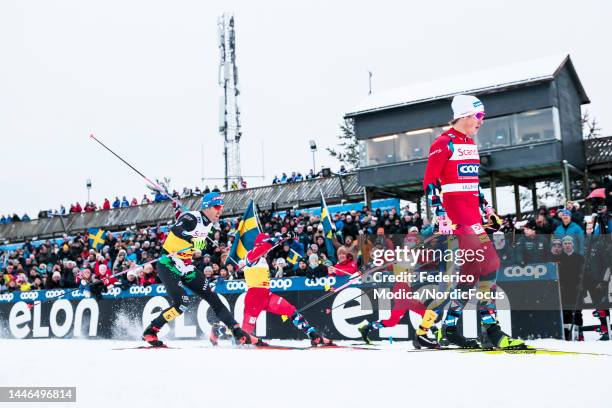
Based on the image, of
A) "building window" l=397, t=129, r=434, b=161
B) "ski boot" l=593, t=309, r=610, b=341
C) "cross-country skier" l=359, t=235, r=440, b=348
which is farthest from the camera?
"building window" l=397, t=129, r=434, b=161

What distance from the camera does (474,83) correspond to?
2819 centimetres

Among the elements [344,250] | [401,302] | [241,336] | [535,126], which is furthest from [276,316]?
[535,126]

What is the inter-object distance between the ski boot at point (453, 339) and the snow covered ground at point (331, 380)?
0.76 m

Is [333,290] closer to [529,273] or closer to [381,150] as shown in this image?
[529,273]

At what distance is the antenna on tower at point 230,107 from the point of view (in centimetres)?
5322

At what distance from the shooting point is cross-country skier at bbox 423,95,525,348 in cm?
659

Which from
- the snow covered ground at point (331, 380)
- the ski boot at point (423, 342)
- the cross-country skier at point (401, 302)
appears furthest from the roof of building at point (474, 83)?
the snow covered ground at point (331, 380)

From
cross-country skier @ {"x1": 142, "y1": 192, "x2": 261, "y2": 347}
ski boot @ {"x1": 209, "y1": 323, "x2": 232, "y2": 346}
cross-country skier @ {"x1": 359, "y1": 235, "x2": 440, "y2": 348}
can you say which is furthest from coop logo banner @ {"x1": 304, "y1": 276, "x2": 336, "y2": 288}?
cross-country skier @ {"x1": 142, "y1": 192, "x2": 261, "y2": 347}

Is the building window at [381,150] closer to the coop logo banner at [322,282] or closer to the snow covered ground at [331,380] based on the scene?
the coop logo banner at [322,282]

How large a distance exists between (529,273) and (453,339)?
338cm

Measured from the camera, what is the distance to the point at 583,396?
13.0 ft

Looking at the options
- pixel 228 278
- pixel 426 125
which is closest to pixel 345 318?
pixel 228 278

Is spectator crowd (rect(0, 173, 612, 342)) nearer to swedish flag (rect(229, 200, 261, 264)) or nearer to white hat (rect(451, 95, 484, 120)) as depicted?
swedish flag (rect(229, 200, 261, 264))

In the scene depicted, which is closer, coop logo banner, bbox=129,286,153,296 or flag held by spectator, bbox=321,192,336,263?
coop logo banner, bbox=129,286,153,296
